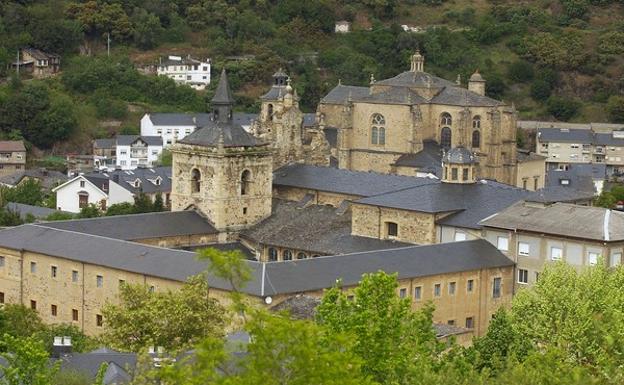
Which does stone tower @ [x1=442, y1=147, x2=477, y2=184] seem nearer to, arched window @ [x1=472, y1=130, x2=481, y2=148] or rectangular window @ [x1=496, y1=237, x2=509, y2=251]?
rectangular window @ [x1=496, y1=237, x2=509, y2=251]

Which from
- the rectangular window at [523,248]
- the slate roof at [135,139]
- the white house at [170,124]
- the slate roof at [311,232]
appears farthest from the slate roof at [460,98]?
the rectangular window at [523,248]

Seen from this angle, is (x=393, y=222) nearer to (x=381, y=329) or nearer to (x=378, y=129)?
(x=378, y=129)

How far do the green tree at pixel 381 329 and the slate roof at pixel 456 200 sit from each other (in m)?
27.3

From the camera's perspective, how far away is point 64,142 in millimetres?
101438

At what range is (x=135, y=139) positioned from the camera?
101m

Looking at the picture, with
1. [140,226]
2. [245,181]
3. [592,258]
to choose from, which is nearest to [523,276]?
[592,258]

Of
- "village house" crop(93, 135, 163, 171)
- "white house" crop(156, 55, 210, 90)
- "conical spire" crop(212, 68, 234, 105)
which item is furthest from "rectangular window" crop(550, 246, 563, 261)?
"white house" crop(156, 55, 210, 90)

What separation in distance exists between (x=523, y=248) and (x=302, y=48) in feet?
213

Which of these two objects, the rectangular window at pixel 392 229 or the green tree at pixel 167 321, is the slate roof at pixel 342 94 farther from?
the green tree at pixel 167 321

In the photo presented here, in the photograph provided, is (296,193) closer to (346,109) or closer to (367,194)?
(367,194)

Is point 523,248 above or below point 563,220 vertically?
below

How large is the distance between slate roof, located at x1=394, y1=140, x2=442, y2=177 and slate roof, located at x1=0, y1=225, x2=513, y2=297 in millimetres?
21337

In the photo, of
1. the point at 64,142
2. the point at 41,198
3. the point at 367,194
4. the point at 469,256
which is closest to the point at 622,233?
the point at 469,256

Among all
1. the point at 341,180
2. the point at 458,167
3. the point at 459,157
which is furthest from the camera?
the point at 341,180
